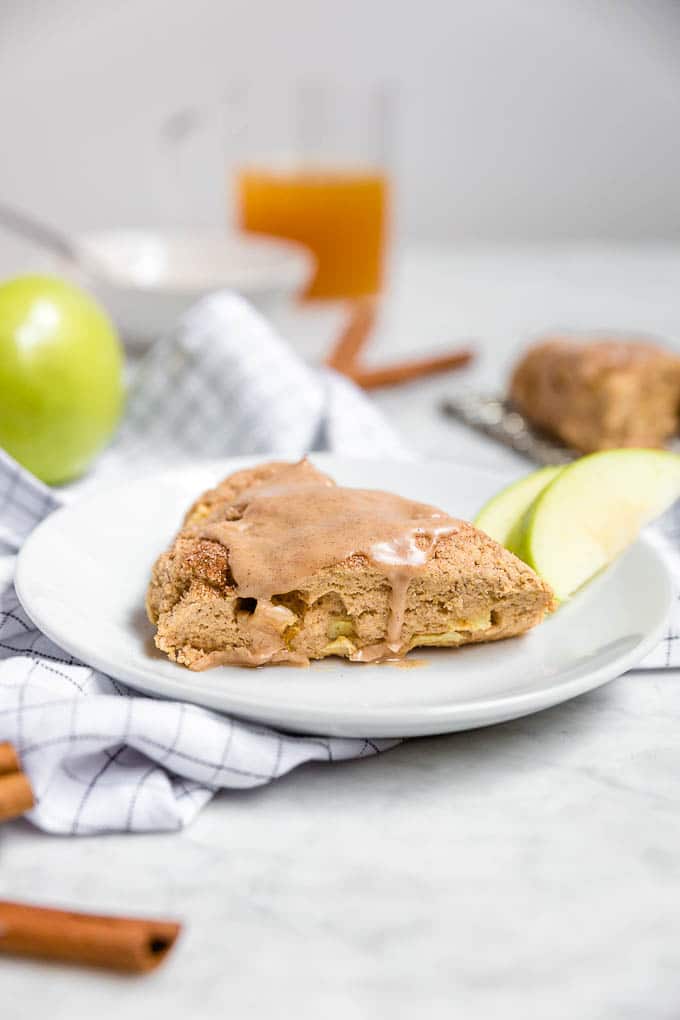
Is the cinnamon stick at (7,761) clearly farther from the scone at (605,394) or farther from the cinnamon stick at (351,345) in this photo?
the cinnamon stick at (351,345)

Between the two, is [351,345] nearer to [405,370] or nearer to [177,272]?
[405,370]

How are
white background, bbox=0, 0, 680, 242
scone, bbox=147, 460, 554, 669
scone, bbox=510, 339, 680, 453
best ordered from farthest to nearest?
white background, bbox=0, 0, 680, 242
scone, bbox=510, 339, 680, 453
scone, bbox=147, 460, 554, 669

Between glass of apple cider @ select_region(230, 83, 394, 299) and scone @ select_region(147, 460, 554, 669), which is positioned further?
glass of apple cider @ select_region(230, 83, 394, 299)

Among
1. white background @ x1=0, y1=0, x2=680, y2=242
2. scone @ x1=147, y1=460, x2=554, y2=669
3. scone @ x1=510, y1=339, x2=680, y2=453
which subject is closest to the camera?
scone @ x1=147, y1=460, x2=554, y2=669

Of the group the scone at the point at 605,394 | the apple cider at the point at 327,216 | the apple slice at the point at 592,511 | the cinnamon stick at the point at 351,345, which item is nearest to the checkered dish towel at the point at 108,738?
the apple slice at the point at 592,511

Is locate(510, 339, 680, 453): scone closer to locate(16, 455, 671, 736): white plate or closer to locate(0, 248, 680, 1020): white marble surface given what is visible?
locate(16, 455, 671, 736): white plate

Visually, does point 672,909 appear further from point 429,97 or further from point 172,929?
point 429,97

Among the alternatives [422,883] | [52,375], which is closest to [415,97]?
[52,375]

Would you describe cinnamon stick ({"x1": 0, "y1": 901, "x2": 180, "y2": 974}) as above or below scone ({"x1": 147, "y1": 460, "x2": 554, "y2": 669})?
below

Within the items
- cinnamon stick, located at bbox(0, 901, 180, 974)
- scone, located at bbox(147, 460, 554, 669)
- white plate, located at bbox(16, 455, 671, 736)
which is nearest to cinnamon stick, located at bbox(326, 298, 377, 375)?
white plate, located at bbox(16, 455, 671, 736)
